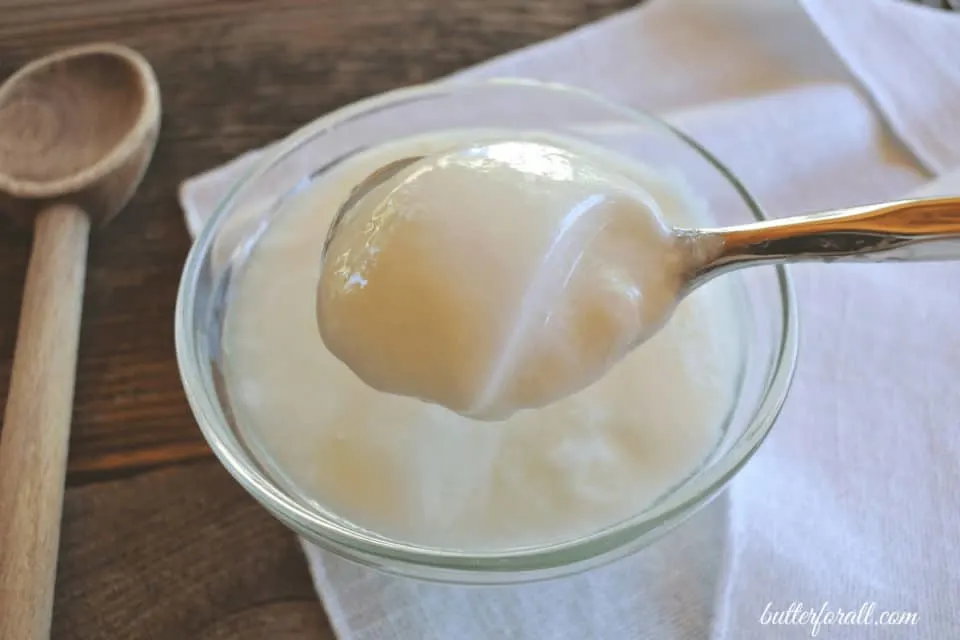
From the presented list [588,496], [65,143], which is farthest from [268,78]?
[588,496]

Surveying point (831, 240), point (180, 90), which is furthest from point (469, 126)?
point (831, 240)

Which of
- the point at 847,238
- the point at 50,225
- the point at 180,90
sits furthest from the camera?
the point at 180,90

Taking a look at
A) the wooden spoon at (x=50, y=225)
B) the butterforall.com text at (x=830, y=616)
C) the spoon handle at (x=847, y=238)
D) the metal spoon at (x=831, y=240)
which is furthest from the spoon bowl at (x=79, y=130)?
the butterforall.com text at (x=830, y=616)

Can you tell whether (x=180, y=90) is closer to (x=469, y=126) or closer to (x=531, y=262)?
(x=469, y=126)

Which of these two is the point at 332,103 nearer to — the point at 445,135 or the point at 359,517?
the point at 445,135

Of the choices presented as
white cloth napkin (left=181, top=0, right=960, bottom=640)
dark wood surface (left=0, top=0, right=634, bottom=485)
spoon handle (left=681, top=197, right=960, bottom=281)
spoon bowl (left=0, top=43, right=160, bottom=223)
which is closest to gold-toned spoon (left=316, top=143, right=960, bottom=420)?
spoon handle (left=681, top=197, right=960, bottom=281)

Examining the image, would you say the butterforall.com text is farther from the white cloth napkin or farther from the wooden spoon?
the wooden spoon

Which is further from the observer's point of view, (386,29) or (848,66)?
(386,29)
